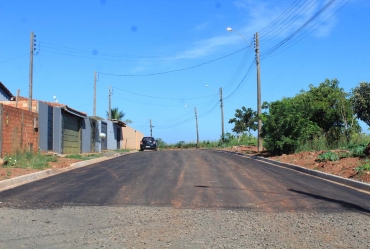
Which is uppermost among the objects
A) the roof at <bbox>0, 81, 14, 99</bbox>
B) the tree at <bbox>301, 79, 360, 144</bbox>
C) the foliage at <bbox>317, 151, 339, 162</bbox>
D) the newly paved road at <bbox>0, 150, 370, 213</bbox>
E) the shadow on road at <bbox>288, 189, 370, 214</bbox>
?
the roof at <bbox>0, 81, 14, 99</bbox>

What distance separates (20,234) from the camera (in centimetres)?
701

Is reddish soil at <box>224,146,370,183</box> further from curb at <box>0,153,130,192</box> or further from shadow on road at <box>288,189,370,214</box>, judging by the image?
curb at <box>0,153,130,192</box>

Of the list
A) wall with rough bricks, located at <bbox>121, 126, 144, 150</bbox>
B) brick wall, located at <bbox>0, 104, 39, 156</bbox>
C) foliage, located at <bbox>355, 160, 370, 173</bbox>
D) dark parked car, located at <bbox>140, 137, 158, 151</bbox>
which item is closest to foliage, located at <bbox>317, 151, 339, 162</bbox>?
foliage, located at <bbox>355, 160, 370, 173</bbox>

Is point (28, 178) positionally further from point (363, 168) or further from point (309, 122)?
point (309, 122)

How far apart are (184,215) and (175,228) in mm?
1012

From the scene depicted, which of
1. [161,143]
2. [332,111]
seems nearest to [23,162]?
[332,111]

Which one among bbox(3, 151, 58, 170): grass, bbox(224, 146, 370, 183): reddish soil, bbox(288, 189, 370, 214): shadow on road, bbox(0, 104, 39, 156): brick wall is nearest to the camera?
bbox(288, 189, 370, 214): shadow on road

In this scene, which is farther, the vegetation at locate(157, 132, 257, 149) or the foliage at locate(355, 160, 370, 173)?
the vegetation at locate(157, 132, 257, 149)

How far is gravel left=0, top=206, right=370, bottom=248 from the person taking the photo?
6477 millimetres

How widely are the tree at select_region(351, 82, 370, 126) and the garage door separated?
21.0 m

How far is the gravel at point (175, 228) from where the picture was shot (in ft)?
21.2

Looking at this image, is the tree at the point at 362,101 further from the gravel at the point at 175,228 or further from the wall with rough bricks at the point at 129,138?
the wall with rough bricks at the point at 129,138

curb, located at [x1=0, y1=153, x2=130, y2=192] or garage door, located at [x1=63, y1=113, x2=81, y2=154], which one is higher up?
garage door, located at [x1=63, y1=113, x2=81, y2=154]

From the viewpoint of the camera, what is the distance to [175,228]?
24.1 feet
